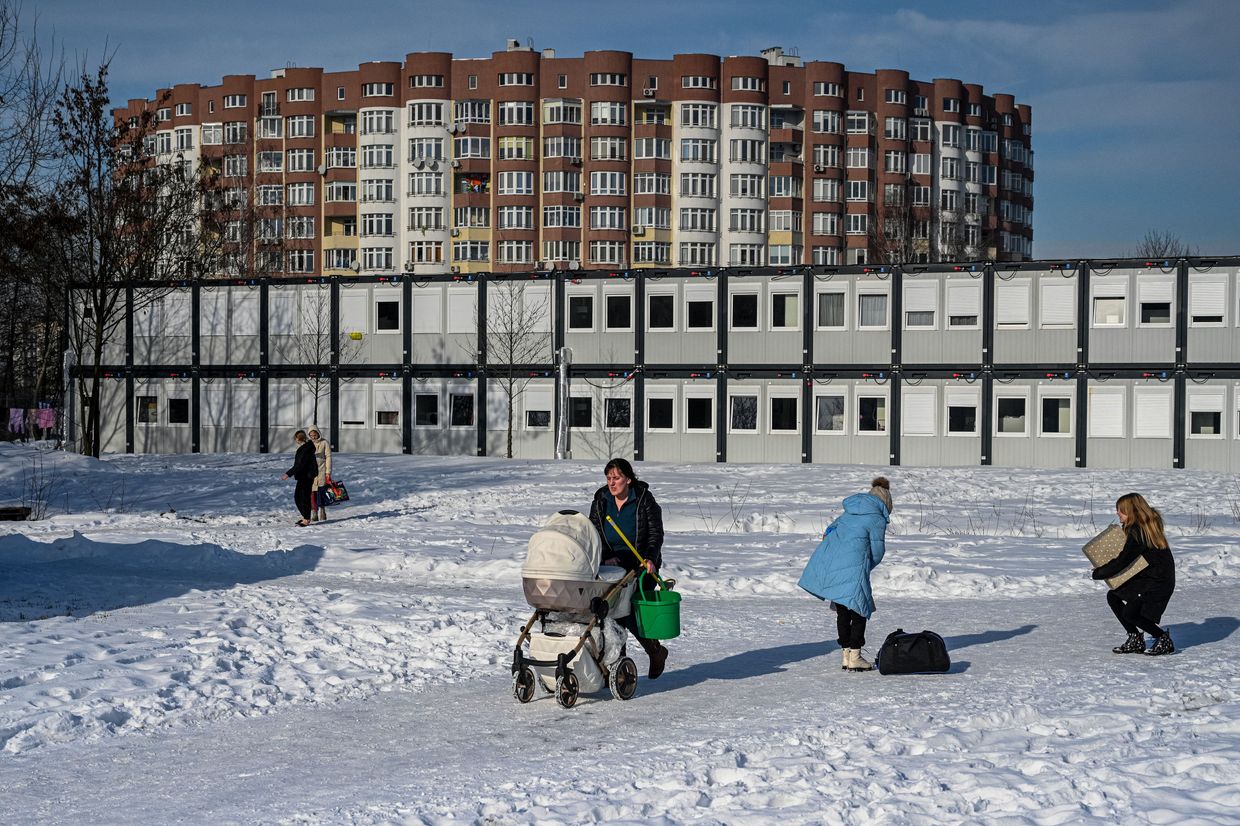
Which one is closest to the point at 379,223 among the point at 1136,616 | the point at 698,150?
the point at 698,150

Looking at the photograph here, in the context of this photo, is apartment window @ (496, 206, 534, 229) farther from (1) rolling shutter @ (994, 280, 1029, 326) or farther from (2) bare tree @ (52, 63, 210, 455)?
(1) rolling shutter @ (994, 280, 1029, 326)

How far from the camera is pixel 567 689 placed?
10062mm

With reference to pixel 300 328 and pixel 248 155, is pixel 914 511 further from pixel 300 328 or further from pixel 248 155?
pixel 248 155

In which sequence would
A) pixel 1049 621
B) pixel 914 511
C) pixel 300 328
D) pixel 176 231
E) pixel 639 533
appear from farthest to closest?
1. pixel 300 328
2. pixel 176 231
3. pixel 914 511
4. pixel 1049 621
5. pixel 639 533

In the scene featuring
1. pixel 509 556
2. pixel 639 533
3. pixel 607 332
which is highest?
pixel 607 332

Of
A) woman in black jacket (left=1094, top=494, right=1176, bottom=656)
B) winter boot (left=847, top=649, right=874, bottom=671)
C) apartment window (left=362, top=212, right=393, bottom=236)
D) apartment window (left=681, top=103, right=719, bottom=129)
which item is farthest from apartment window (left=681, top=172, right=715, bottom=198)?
winter boot (left=847, top=649, right=874, bottom=671)

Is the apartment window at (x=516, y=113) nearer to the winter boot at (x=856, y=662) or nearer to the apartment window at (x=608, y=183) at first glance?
the apartment window at (x=608, y=183)

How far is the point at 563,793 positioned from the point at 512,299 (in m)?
38.0

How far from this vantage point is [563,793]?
25.2 feet

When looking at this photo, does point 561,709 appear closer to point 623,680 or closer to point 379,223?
point 623,680

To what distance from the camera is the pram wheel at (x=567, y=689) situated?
10031mm

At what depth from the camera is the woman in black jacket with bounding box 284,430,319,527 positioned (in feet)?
83.8

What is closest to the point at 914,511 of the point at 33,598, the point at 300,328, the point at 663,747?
the point at 33,598

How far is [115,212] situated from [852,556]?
3646cm
